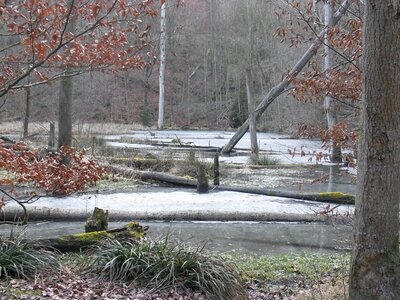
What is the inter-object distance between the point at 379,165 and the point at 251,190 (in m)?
11.8

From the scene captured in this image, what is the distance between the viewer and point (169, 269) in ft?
21.2

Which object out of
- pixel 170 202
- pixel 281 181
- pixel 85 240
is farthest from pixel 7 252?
pixel 281 181

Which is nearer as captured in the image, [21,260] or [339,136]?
[21,260]

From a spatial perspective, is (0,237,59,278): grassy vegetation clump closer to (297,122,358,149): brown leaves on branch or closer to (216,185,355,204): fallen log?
(297,122,358,149): brown leaves on branch

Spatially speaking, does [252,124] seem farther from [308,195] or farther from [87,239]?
[87,239]

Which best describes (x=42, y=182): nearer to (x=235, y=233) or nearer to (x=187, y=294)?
(x=187, y=294)

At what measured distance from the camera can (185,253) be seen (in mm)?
6695

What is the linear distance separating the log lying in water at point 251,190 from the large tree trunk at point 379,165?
32.9 feet

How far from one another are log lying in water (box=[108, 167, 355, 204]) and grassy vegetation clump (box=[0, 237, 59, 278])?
925cm

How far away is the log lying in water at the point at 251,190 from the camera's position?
14633 mm

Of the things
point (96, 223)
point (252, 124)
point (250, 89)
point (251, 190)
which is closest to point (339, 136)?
point (96, 223)

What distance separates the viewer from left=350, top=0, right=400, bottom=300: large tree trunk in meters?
4.18

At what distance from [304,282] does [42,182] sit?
3.82 metres

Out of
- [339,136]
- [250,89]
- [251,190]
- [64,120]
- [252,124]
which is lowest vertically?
[251,190]
